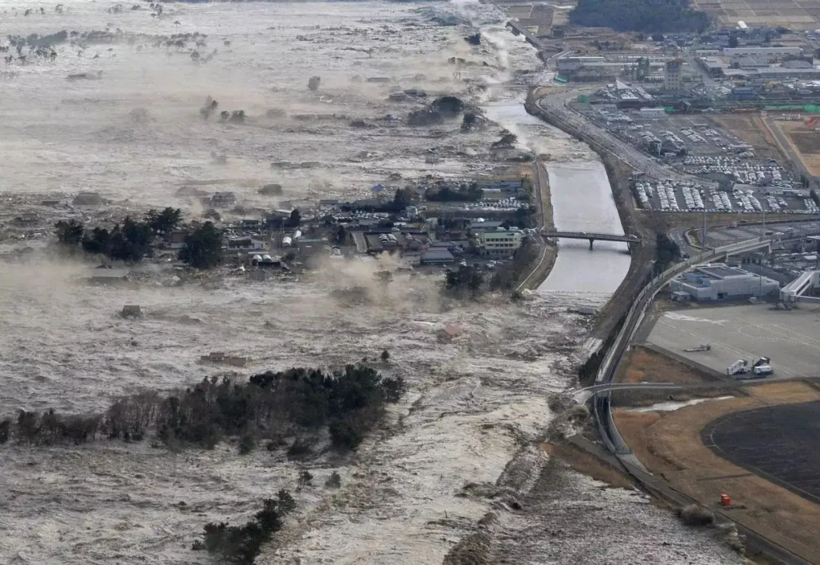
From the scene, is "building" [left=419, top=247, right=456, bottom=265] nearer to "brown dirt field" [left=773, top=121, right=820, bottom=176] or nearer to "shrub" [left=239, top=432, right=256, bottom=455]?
"shrub" [left=239, top=432, right=256, bottom=455]

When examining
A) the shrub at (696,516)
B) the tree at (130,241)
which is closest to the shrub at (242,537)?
the shrub at (696,516)

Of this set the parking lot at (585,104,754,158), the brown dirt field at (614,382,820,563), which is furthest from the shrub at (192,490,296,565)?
the parking lot at (585,104,754,158)

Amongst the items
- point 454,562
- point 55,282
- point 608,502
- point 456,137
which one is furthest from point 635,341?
point 456,137

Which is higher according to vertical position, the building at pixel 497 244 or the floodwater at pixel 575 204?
the building at pixel 497 244

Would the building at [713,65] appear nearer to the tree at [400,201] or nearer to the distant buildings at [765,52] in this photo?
the distant buildings at [765,52]

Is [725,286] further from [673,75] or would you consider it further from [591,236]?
[673,75]

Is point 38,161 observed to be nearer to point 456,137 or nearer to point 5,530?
point 456,137
